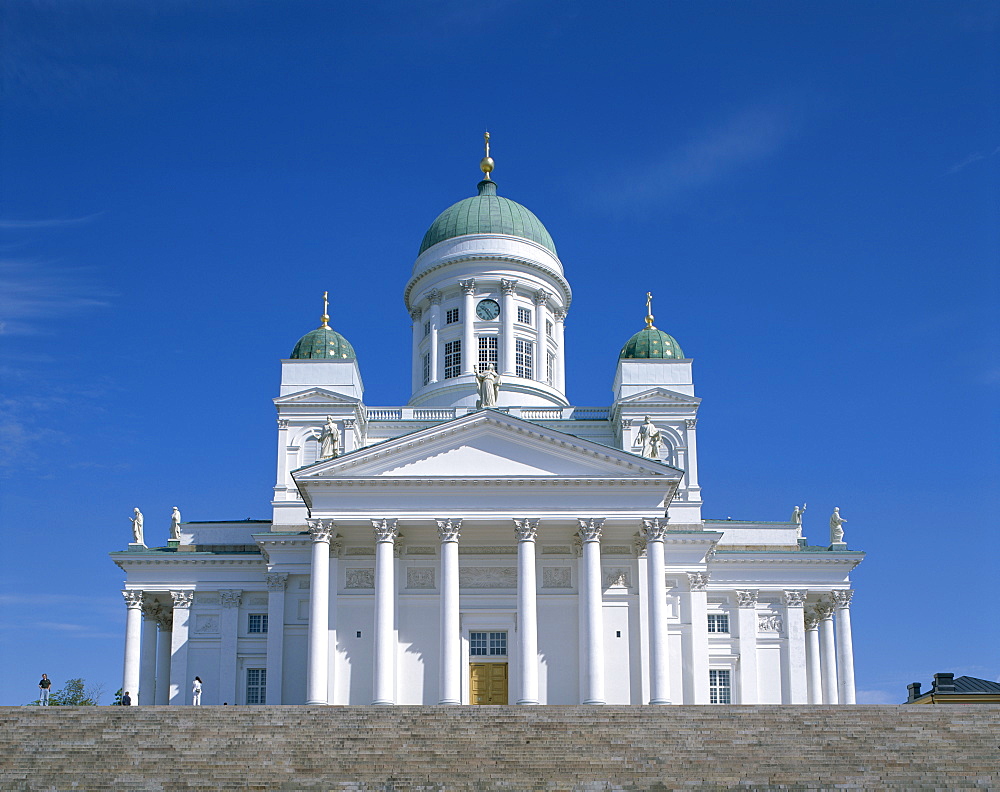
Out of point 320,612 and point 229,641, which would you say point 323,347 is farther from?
point 320,612

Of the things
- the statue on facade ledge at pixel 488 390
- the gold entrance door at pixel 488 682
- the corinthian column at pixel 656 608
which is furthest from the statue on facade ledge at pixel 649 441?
the gold entrance door at pixel 488 682

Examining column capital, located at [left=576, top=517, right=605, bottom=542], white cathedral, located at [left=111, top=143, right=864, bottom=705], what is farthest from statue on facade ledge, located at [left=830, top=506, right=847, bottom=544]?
column capital, located at [left=576, top=517, right=605, bottom=542]

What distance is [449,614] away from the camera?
42.2 m

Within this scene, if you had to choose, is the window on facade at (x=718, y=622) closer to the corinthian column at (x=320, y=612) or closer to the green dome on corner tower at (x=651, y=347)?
the green dome on corner tower at (x=651, y=347)

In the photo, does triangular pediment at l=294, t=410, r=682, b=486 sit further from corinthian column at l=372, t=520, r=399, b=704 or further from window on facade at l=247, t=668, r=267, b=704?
window on facade at l=247, t=668, r=267, b=704

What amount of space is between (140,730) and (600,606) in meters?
16.7

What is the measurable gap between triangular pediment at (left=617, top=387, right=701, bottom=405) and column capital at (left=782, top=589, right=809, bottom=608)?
30.6ft

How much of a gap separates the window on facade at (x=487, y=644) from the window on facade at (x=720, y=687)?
38.9ft

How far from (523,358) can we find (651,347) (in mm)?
6694

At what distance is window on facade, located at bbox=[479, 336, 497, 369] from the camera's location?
195ft

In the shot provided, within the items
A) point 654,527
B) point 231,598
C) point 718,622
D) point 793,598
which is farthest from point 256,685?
point 793,598

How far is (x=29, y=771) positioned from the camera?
29.7m

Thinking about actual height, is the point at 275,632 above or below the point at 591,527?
below

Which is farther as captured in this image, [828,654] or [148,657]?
[828,654]
